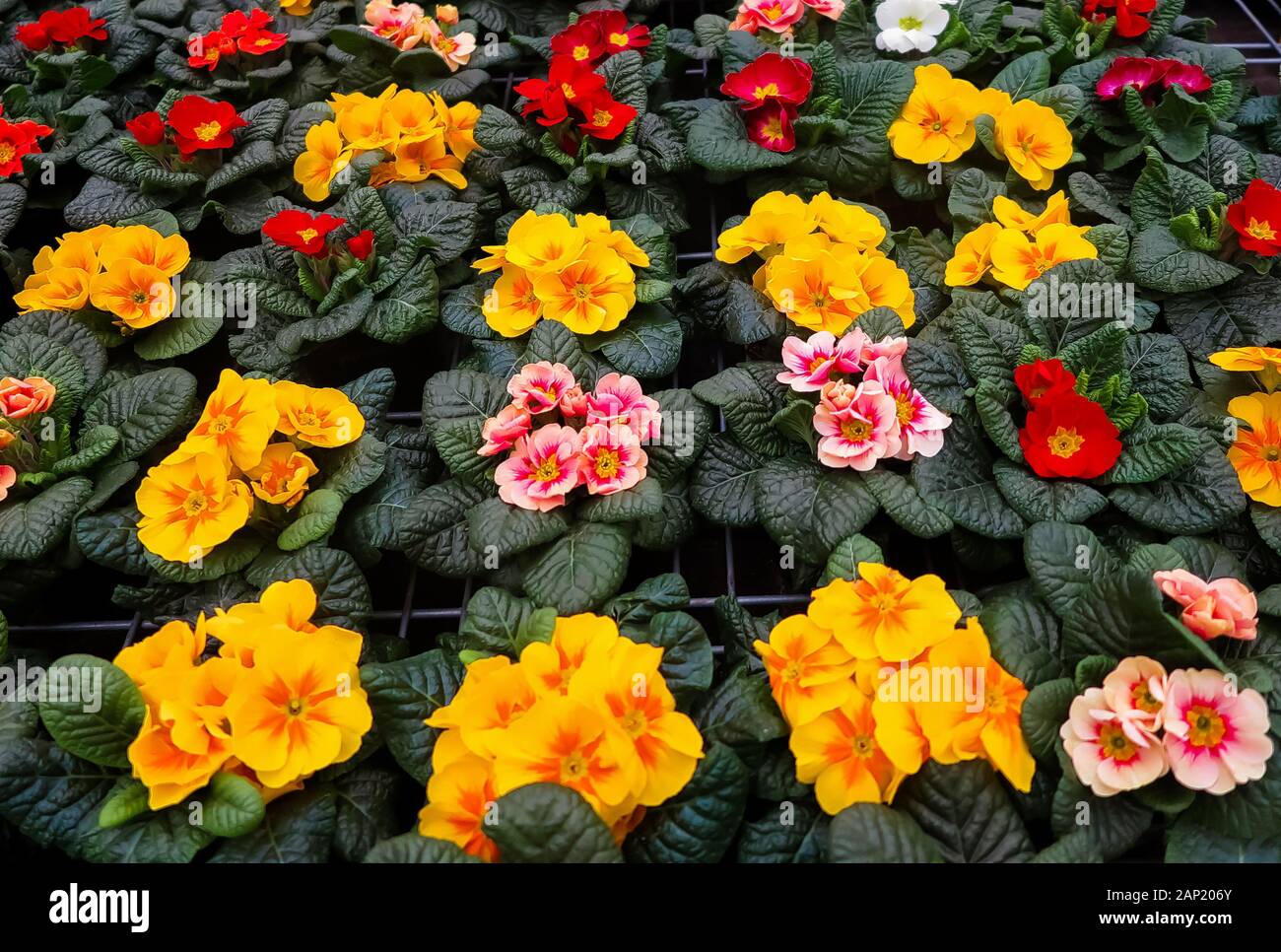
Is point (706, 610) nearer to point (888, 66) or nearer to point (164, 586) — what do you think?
point (164, 586)

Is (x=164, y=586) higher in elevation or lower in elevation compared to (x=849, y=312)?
lower

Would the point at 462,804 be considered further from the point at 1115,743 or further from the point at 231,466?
the point at 1115,743

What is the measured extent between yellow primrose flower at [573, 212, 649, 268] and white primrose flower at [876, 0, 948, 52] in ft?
2.98

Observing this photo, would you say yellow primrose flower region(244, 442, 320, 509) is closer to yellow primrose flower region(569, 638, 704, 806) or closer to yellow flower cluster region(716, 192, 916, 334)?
yellow primrose flower region(569, 638, 704, 806)

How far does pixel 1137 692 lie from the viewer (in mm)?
1363

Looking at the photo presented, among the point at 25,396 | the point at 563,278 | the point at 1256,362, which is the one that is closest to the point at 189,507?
the point at 25,396

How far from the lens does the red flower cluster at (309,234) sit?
6.25ft

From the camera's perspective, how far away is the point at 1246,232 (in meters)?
1.90

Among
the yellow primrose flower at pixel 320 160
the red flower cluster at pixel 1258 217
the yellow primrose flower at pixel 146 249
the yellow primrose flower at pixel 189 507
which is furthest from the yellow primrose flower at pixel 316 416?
the red flower cluster at pixel 1258 217

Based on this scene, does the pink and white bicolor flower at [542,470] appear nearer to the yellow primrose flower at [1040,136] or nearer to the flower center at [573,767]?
the flower center at [573,767]

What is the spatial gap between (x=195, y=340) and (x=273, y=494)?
1.60 feet

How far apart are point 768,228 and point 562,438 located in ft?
2.10
